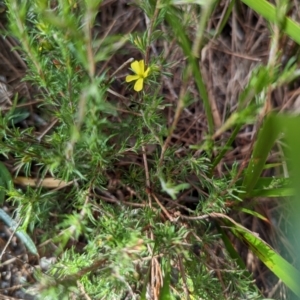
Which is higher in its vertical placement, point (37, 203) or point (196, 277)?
point (37, 203)

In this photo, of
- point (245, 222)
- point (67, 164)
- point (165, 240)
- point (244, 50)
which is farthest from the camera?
point (244, 50)

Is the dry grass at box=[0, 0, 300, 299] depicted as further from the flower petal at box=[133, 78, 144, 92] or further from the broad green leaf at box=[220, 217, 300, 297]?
the flower petal at box=[133, 78, 144, 92]

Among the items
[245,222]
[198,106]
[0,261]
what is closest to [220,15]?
[198,106]

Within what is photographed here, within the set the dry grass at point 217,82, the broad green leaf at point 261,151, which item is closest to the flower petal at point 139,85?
the broad green leaf at point 261,151

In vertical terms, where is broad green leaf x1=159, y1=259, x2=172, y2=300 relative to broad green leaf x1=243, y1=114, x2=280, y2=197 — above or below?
below

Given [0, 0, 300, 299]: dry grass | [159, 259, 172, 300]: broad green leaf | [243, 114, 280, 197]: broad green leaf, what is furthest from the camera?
[0, 0, 300, 299]: dry grass

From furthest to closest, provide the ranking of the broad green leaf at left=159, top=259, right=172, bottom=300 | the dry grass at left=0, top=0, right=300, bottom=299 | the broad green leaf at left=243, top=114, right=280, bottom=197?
the dry grass at left=0, top=0, right=300, bottom=299 → the broad green leaf at left=159, top=259, right=172, bottom=300 → the broad green leaf at left=243, top=114, right=280, bottom=197

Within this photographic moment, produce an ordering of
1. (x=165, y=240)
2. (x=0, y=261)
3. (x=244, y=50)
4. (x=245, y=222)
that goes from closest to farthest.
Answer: (x=165, y=240) → (x=0, y=261) → (x=245, y=222) → (x=244, y=50)

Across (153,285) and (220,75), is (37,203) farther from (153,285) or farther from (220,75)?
(220,75)

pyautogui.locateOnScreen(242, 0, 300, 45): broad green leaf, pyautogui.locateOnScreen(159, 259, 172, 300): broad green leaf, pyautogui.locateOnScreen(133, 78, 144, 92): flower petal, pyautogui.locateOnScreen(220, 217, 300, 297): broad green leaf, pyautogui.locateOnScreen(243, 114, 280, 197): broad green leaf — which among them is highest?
pyautogui.locateOnScreen(242, 0, 300, 45): broad green leaf

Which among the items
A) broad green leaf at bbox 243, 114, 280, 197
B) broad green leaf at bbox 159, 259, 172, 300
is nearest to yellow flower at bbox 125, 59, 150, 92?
broad green leaf at bbox 243, 114, 280, 197

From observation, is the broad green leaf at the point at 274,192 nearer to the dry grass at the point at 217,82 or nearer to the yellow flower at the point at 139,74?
the dry grass at the point at 217,82
